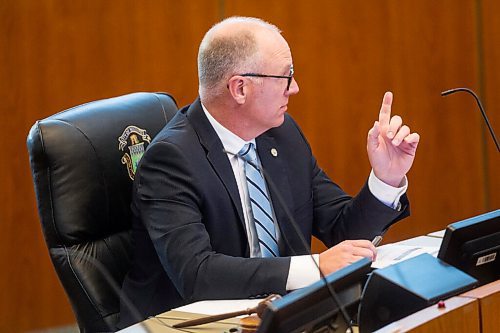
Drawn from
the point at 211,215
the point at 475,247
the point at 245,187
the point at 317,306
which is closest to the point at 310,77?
the point at 245,187

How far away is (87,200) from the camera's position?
91.7 inches

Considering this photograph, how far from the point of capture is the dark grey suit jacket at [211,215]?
7.10ft

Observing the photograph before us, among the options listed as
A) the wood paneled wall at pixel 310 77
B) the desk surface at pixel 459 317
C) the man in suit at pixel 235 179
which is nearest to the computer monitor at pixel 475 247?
the desk surface at pixel 459 317

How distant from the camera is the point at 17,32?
3.70 meters

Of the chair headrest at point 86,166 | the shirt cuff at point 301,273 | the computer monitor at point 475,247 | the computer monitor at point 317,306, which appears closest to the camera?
the computer monitor at point 317,306

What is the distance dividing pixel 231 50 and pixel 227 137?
0.25 m

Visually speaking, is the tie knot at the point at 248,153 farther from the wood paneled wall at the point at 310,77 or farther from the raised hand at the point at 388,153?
the wood paneled wall at the point at 310,77

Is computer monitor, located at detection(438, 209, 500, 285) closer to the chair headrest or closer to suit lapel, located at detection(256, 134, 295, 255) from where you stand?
suit lapel, located at detection(256, 134, 295, 255)

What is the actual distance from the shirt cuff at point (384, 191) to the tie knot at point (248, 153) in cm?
35

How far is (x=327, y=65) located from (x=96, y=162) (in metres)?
2.22

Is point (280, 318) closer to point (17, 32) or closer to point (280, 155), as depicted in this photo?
point (280, 155)

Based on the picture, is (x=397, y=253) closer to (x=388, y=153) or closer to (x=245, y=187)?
(x=388, y=153)

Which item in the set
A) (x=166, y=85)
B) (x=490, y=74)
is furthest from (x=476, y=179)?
(x=166, y=85)

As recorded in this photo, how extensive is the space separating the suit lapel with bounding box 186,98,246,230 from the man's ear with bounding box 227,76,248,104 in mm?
104
